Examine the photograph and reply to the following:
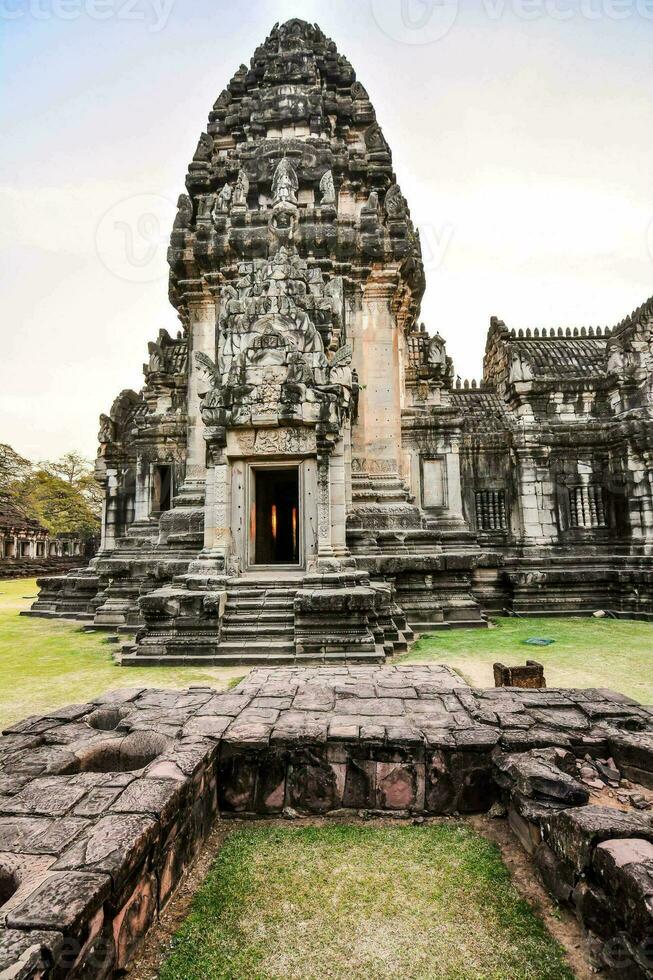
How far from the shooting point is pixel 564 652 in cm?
855

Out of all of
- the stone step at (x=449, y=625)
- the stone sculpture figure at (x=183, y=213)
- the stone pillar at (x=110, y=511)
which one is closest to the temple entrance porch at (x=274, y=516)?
the stone step at (x=449, y=625)

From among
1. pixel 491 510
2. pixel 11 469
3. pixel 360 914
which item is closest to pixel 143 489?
pixel 491 510

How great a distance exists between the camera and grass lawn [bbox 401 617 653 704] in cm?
678

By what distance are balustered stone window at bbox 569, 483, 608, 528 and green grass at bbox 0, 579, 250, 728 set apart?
416 inches

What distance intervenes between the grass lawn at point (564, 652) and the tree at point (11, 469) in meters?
40.7

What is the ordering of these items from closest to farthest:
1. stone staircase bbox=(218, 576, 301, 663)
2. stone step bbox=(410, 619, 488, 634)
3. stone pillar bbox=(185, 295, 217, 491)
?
1. stone staircase bbox=(218, 576, 301, 663)
2. stone step bbox=(410, 619, 488, 634)
3. stone pillar bbox=(185, 295, 217, 491)

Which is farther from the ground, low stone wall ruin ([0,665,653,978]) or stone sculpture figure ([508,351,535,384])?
stone sculpture figure ([508,351,535,384])

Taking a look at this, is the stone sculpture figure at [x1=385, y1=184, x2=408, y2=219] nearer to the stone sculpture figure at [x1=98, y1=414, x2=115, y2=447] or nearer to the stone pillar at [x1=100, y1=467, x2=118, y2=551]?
the stone sculpture figure at [x1=98, y1=414, x2=115, y2=447]

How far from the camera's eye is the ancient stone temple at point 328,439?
9.16 meters

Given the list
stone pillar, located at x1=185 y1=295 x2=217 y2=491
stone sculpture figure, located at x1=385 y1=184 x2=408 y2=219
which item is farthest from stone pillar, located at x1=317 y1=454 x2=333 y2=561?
stone sculpture figure, located at x1=385 y1=184 x2=408 y2=219

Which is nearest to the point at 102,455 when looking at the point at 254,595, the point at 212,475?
the point at 212,475

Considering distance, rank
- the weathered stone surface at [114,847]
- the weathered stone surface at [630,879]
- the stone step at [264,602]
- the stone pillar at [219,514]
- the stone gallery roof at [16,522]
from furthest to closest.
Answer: the stone gallery roof at [16,522] < the stone pillar at [219,514] < the stone step at [264,602] < the weathered stone surface at [114,847] < the weathered stone surface at [630,879]

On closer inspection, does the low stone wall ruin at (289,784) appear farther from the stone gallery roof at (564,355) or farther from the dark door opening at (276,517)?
the stone gallery roof at (564,355)

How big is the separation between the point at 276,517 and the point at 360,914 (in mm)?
12491
